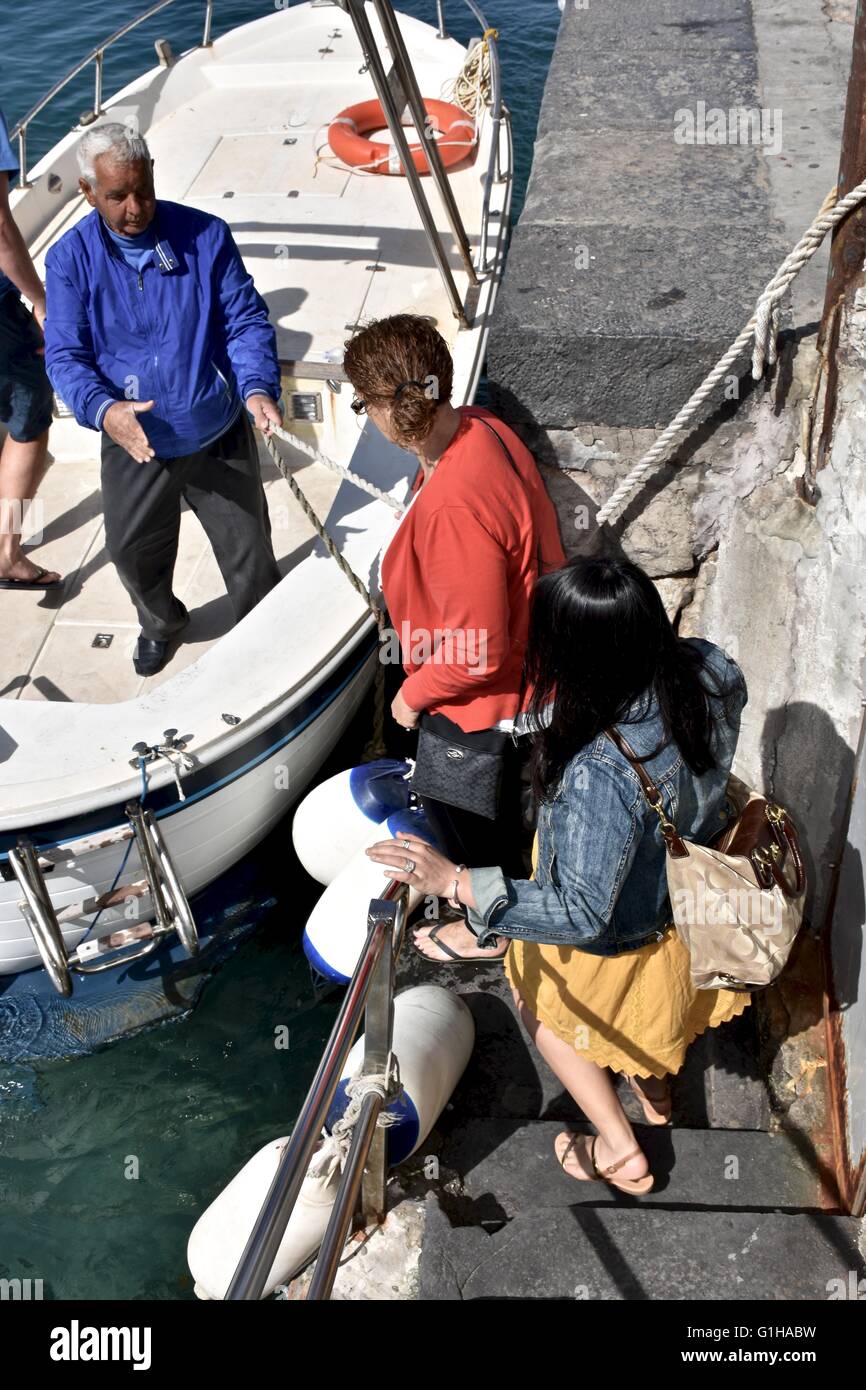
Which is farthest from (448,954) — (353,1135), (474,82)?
(474,82)

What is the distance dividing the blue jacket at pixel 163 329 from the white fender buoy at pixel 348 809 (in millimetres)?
1163

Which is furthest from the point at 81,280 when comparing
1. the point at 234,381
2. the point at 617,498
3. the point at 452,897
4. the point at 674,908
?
the point at 674,908

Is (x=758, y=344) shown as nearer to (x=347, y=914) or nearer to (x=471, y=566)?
(x=471, y=566)

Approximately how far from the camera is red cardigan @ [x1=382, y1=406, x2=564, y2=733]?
239cm

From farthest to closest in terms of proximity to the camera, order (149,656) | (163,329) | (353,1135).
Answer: (149,656)
(163,329)
(353,1135)

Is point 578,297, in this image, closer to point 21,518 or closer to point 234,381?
point 234,381

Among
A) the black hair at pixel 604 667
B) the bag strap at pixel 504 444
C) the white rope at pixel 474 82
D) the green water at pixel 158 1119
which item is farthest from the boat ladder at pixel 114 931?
the white rope at pixel 474 82

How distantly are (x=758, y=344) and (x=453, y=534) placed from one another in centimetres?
90

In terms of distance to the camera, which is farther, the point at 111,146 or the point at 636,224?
the point at 636,224

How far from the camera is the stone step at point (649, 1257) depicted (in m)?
2.08

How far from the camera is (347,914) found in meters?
3.46

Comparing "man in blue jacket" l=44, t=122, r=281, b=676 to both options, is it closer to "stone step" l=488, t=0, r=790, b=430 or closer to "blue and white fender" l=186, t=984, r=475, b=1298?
"stone step" l=488, t=0, r=790, b=430

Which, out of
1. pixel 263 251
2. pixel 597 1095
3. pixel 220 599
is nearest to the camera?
pixel 597 1095

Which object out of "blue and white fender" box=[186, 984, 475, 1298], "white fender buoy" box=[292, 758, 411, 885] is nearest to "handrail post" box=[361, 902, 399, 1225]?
"blue and white fender" box=[186, 984, 475, 1298]
